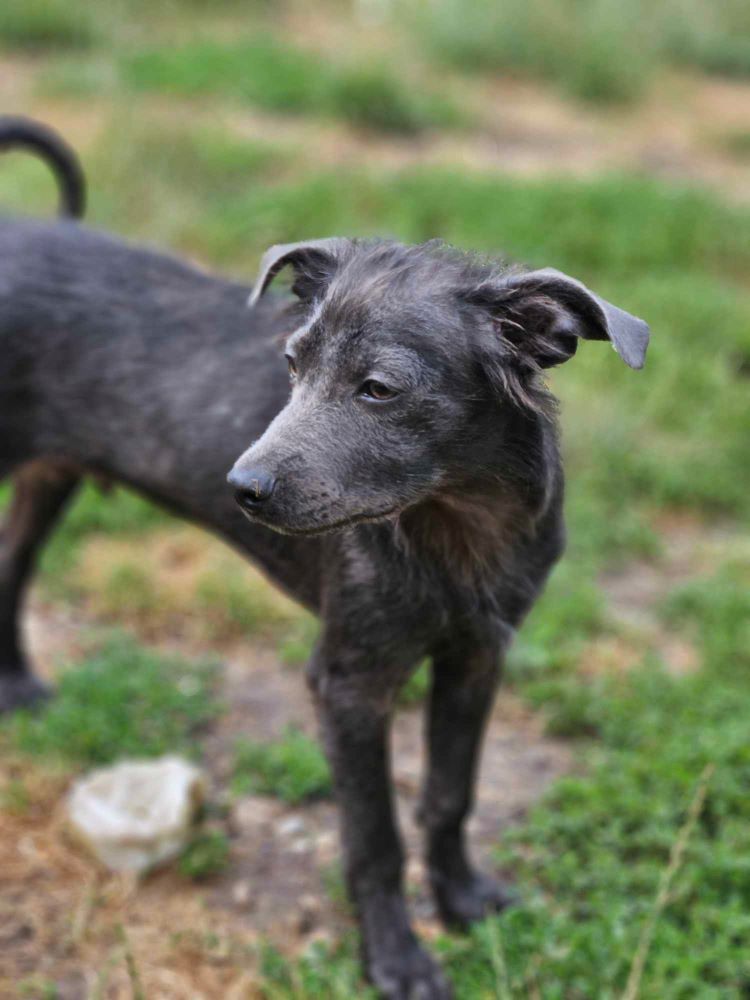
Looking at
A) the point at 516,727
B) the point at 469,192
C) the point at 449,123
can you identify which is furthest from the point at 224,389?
the point at 449,123

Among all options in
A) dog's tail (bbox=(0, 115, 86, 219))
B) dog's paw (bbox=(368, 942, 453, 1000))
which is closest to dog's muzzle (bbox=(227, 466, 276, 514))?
dog's paw (bbox=(368, 942, 453, 1000))

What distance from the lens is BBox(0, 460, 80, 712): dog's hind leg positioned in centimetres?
404

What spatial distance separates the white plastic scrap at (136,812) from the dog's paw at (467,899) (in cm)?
79

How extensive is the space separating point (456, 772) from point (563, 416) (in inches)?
118

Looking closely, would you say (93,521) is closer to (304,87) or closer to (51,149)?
(51,149)

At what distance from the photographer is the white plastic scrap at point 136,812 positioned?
346 centimetres

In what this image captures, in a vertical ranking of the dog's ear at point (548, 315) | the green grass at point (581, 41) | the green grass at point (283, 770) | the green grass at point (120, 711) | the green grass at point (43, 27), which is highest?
the green grass at point (581, 41)

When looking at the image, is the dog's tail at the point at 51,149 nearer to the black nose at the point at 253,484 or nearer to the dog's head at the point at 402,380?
the dog's head at the point at 402,380

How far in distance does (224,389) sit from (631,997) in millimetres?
1822

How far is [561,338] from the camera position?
2.44 metres

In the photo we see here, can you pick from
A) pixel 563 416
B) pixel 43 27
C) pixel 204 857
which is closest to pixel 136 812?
pixel 204 857

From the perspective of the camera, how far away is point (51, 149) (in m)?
4.04

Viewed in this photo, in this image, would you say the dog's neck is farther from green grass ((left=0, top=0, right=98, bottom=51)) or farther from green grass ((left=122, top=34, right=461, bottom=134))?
green grass ((left=0, top=0, right=98, bottom=51))

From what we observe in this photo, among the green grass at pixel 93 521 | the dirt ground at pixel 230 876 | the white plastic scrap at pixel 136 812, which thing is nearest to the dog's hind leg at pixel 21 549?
the dirt ground at pixel 230 876
